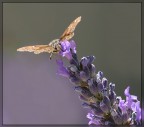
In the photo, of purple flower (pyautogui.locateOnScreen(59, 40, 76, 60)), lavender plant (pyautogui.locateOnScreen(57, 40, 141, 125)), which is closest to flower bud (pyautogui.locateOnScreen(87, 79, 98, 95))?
lavender plant (pyautogui.locateOnScreen(57, 40, 141, 125))

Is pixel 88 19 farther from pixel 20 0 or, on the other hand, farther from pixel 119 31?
pixel 20 0

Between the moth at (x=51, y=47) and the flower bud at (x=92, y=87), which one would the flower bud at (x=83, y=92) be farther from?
the moth at (x=51, y=47)

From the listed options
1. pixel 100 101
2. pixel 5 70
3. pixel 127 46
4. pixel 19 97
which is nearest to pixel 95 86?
pixel 100 101

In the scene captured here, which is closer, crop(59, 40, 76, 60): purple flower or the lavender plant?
the lavender plant

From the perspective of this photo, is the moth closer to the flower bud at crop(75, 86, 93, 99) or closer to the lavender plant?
the lavender plant

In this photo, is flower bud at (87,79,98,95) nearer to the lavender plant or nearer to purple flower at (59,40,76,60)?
the lavender plant

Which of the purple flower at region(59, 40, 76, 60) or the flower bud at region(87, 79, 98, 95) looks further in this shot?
the purple flower at region(59, 40, 76, 60)

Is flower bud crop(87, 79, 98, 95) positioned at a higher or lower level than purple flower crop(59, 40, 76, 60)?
lower

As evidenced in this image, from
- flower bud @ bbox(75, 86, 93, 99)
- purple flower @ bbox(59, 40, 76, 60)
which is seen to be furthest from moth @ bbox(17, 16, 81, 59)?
flower bud @ bbox(75, 86, 93, 99)
